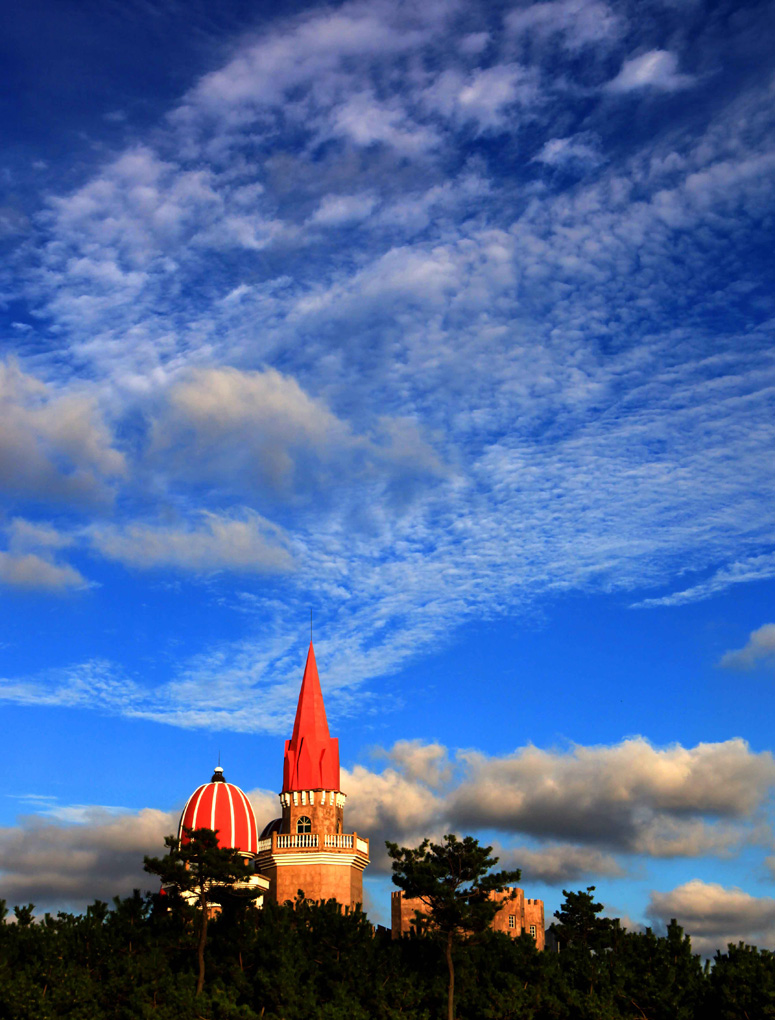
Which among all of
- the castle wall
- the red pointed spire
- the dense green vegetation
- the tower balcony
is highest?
the red pointed spire

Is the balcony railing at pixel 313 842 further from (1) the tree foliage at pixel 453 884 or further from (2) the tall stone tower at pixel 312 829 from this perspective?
(1) the tree foliage at pixel 453 884

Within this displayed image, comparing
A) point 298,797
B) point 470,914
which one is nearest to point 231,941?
point 470,914

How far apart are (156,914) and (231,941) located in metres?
3.89

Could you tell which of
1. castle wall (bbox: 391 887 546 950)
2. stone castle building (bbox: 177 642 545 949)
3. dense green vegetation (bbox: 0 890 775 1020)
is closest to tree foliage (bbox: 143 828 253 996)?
dense green vegetation (bbox: 0 890 775 1020)

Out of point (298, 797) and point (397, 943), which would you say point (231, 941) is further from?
point (298, 797)

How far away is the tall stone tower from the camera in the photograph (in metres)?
63.6

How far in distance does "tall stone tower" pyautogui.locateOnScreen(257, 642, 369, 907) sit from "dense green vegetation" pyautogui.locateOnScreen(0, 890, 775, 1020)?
1167 centimetres

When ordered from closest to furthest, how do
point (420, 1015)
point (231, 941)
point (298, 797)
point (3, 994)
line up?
1. point (3, 994)
2. point (420, 1015)
3. point (231, 941)
4. point (298, 797)

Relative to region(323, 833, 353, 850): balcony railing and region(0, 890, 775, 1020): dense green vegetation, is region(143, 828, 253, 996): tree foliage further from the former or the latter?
region(323, 833, 353, 850): balcony railing

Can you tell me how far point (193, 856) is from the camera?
46469mm

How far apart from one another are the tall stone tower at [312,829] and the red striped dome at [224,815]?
186 cm

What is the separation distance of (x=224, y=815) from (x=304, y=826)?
5.55 m

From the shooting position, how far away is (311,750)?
69.3 metres

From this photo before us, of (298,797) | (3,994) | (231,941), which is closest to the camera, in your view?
(3,994)
